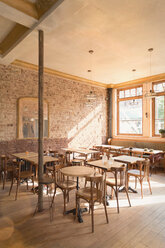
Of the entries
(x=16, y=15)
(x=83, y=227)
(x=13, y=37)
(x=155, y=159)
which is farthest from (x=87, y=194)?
(x=155, y=159)

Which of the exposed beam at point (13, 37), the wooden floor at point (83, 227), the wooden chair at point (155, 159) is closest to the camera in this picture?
the wooden floor at point (83, 227)

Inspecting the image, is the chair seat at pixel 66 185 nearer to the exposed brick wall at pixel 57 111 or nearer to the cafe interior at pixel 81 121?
the cafe interior at pixel 81 121

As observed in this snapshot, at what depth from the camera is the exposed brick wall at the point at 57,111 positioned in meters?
5.45

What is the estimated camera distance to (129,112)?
846 cm

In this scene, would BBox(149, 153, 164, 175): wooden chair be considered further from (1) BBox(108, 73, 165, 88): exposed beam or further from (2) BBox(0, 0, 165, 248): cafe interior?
(1) BBox(108, 73, 165, 88): exposed beam

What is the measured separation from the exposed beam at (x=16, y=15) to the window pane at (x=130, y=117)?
5712 mm

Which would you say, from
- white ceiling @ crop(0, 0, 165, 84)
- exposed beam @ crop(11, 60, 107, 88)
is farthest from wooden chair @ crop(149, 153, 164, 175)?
exposed beam @ crop(11, 60, 107, 88)

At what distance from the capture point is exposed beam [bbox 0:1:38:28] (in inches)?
114

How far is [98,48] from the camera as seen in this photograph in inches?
189

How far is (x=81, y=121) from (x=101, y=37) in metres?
4.00

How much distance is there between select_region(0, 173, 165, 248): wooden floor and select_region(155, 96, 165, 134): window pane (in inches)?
170

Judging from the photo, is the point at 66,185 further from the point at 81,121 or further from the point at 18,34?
the point at 81,121

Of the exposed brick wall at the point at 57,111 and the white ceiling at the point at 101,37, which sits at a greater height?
the white ceiling at the point at 101,37

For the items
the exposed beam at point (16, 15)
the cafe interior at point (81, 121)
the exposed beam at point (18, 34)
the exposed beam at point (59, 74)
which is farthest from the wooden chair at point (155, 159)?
the exposed beam at point (16, 15)
